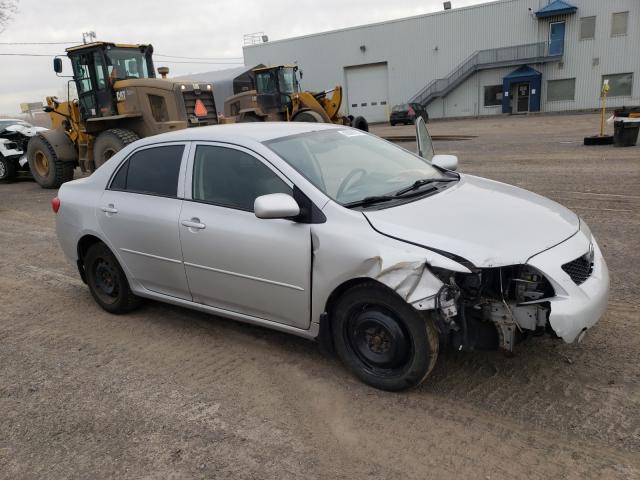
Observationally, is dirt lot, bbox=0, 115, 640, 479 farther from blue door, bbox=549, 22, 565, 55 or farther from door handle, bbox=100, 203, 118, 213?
blue door, bbox=549, 22, 565, 55

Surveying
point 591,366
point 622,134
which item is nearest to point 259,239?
point 591,366

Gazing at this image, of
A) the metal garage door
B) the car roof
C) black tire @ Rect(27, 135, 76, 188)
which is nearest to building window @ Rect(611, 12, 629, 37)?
Answer: the metal garage door

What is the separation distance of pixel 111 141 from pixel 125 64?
2.06 meters

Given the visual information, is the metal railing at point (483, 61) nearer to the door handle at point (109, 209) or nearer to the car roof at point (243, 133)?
the car roof at point (243, 133)

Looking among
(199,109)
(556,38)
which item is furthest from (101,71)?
(556,38)

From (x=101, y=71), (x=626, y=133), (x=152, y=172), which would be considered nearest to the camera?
(x=152, y=172)

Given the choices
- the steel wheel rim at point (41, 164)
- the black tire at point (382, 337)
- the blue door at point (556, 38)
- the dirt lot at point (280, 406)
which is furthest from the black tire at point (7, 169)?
the blue door at point (556, 38)

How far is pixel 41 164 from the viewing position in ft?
45.8

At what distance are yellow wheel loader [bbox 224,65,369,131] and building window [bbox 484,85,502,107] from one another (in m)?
22.6

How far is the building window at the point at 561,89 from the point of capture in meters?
36.2

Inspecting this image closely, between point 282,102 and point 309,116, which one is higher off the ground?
point 282,102

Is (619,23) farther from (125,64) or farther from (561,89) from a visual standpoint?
(125,64)

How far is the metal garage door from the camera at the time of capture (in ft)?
140

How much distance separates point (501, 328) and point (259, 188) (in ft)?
6.03
